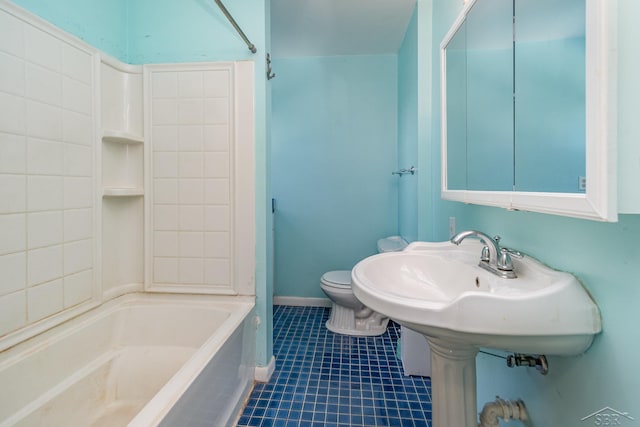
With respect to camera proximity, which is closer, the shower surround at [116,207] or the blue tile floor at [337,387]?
the shower surround at [116,207]

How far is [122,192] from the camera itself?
1.57 m

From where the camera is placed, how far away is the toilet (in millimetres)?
2172

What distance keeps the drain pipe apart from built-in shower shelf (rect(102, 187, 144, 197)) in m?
1.88

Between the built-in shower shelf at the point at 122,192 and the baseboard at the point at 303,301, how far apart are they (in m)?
1.62

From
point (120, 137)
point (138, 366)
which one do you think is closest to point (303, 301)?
point (138, 366)

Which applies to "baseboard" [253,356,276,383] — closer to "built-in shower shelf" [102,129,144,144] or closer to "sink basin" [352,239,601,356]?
"sink basin" [352,239,601,356]

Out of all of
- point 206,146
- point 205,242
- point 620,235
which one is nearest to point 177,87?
point 206,146

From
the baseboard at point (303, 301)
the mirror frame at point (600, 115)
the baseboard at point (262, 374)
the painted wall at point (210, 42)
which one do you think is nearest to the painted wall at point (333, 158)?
the baseboard at point (303, 301)

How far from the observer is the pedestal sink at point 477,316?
2.09 feet

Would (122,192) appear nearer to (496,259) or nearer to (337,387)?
(337,387)

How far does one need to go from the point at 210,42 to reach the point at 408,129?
143 centimetres

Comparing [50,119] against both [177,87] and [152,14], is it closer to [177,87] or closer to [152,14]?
[177,87]

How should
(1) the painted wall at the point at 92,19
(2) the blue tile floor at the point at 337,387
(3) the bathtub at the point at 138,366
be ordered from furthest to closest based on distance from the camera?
(2) the blue tile floor at the point at 337,387 < (1) the painted wall at the point at 92,19 < (3) the bathtub at the point at 138,366

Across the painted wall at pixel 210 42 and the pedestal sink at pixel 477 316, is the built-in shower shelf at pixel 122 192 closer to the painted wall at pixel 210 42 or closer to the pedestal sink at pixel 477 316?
the painted wall at pixel 210 42
